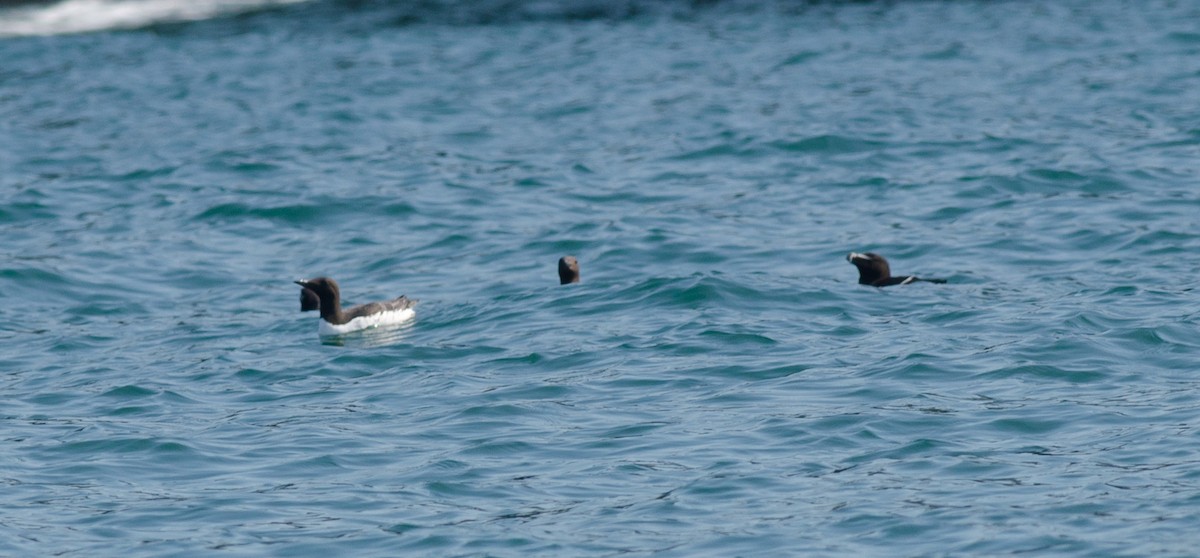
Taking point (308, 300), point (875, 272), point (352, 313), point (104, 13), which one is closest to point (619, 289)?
point (875, 272)

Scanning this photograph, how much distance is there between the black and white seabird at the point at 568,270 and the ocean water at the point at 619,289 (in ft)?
0.44

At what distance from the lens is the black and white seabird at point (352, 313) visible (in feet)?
48.1

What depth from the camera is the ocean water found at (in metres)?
9.85

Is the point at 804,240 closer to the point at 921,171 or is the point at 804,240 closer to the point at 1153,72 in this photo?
the point at 921,171

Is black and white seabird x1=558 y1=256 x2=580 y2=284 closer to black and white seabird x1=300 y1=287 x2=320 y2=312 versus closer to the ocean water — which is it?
the ocean water

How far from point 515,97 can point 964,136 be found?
6.99 metres

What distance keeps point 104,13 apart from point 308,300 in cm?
2113

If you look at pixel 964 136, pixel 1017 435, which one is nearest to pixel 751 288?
pixel 1017 435

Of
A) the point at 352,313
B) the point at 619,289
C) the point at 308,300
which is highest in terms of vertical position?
the point at 352,313

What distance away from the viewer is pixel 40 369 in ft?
45.3

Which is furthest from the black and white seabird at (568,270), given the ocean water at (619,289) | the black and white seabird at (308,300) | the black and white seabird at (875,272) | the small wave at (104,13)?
the small wave at (104,13)

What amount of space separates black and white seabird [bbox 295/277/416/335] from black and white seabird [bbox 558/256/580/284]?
4.73 feet

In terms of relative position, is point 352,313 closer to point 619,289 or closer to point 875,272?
point 619,289

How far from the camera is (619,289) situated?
15.7m
